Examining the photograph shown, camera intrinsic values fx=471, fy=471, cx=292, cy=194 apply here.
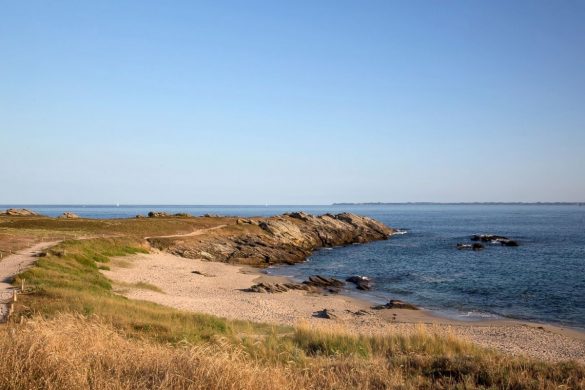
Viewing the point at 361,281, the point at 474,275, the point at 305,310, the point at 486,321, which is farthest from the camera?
the point at 474,275

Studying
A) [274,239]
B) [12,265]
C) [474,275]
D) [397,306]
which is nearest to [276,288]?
[397,306]

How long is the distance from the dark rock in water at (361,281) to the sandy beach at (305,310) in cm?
488

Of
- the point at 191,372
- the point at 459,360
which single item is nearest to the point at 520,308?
the point at 459,360

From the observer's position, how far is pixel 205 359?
845 cm

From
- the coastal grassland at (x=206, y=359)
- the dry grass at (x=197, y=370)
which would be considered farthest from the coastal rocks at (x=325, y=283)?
the dry grass at (x=197, y=370)

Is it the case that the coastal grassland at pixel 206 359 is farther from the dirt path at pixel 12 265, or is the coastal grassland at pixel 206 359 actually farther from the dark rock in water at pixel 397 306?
the dark rock in water at pixel 397 306

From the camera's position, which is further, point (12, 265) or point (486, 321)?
point (12, 265)

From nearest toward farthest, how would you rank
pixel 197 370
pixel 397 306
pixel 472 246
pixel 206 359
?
pixel 197 370, pixel 206 359, pixel 397 306, pixel 472 246

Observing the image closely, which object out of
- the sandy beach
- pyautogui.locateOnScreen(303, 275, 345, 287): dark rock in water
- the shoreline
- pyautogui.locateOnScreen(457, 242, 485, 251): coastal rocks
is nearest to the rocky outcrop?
the sandy beach

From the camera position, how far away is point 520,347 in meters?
22.8

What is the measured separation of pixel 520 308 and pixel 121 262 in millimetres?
34276

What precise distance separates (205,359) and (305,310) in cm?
2424

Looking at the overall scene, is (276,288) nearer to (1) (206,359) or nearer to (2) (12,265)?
(2) (12,265)

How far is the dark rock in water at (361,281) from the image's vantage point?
4406 centimetres
